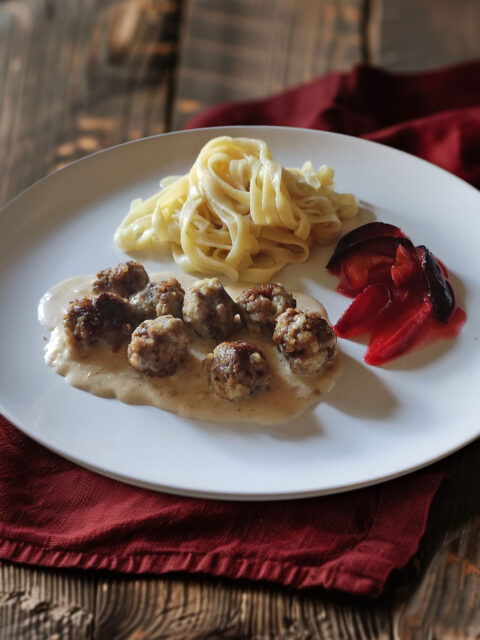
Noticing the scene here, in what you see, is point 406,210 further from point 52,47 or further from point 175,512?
point 52,47

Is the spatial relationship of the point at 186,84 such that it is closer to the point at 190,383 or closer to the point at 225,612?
the point at 190,383

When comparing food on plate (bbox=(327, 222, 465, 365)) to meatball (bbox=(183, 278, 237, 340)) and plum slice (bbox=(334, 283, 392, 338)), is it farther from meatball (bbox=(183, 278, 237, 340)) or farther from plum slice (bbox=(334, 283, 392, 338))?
meatball (bbox=(183, 278, 237, 340))

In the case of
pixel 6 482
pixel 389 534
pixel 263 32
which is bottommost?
pixel 6 482

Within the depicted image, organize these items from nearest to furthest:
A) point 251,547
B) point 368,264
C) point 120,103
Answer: point 251,547 < point 368,264 < point 120,103

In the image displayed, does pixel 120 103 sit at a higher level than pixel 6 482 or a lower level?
higher

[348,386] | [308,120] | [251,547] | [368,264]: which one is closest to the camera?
[251,547]

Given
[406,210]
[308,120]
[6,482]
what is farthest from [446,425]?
[308,120]

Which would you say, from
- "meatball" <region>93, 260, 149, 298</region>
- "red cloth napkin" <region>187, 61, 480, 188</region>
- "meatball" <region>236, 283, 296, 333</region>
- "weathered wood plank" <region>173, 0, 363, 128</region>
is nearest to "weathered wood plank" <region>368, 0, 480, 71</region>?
"weathered wood plank" <region>173, 0, 363, 128</region>

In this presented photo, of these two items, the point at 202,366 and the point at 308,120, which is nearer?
the point at 202,366
